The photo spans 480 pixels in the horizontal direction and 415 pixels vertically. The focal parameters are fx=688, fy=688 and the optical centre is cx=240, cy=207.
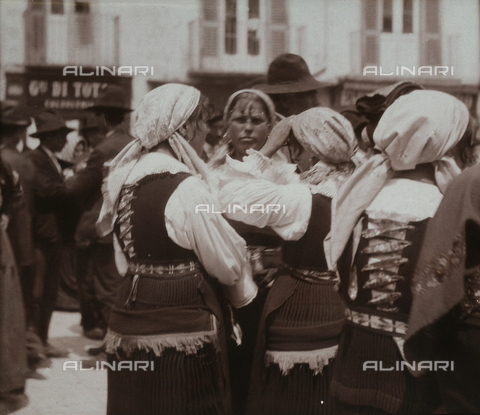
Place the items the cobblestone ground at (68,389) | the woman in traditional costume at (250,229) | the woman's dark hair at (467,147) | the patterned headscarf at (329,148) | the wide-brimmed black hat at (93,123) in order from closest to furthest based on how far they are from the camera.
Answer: the woman's dark hair at (467,147) → the patterned headscarf at (329,148) → the woman in traditional costume at (250,229) → the cobblestone ground at (68,389) → the wide-brimmed black hat at (93,123)

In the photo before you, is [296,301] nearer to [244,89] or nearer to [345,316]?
[345,316]

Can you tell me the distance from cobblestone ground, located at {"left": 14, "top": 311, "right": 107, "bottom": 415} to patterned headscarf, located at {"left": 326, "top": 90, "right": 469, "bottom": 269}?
4.82ft

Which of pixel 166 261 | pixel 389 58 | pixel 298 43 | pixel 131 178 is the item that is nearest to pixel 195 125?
pixel 131 178

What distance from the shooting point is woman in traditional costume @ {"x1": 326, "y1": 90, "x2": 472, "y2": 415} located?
248 centimetres

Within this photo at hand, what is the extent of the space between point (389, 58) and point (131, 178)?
1447 mm

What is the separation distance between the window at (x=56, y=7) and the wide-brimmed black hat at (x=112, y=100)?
488 mm

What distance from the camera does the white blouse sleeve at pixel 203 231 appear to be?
2748 millimetres

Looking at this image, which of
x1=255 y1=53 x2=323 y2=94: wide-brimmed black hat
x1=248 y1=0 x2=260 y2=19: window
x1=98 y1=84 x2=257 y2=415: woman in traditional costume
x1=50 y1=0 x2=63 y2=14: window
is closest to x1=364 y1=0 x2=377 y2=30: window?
x1=255 y1=53 x2=323 y2=94: wide-brimmed black hat

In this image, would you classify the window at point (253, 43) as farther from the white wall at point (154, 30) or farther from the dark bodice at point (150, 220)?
the dark bodice at point (150, 220)

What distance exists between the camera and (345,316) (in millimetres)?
2781

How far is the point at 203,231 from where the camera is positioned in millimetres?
2764

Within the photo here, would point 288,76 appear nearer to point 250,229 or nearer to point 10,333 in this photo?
point 250,229

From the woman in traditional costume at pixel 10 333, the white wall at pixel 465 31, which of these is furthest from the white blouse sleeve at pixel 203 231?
the white wall at pixel 465 31

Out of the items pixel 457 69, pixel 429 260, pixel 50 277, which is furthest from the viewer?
pixel 50 277
